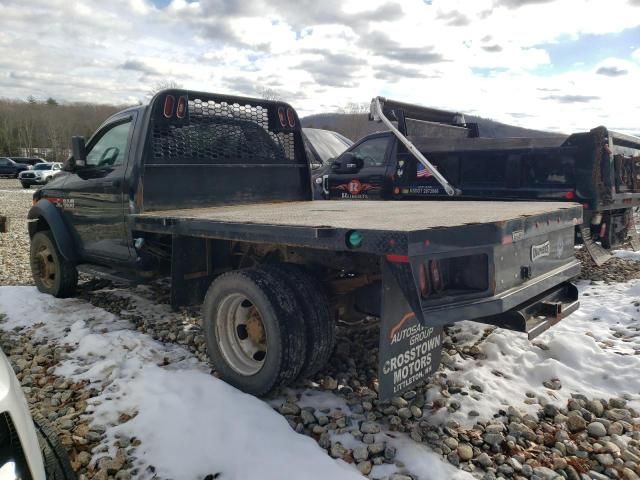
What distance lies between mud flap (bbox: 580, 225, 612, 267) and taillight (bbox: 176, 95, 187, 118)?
452 centimetres

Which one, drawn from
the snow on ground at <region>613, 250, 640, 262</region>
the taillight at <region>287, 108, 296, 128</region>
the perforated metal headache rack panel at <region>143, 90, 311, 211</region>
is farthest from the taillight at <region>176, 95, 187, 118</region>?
the snow on ground at <region>613, 250, 640, 262</region>

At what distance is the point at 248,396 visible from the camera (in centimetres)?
318

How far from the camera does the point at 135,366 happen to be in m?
3.63

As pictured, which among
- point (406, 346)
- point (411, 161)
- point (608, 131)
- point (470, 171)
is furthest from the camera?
point (411, 161)

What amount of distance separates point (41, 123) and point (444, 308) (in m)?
88.9

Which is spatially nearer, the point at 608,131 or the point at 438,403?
the point at 438,403

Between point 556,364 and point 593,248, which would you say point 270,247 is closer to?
point 556,364

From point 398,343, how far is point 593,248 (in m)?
4.34

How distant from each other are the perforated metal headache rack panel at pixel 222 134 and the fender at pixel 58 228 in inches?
64.7

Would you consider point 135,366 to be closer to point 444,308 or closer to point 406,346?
point 406,346

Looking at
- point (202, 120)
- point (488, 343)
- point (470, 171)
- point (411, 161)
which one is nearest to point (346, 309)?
point (488, 343)

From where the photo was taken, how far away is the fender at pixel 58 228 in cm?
533

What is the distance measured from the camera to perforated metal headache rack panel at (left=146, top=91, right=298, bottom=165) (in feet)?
15.2

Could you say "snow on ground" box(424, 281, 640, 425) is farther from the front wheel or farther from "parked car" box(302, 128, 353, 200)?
"parked car" box(302, 128, 353, 200)
